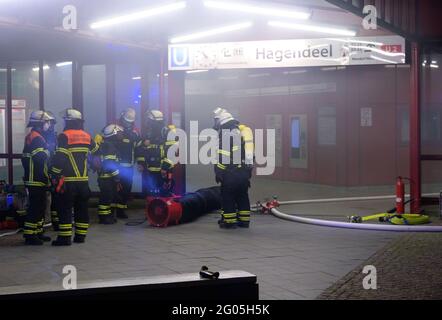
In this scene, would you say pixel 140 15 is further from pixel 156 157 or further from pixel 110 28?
pixel 156 157

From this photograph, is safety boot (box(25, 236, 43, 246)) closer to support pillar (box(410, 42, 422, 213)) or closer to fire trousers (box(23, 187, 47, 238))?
fire trousers (box(23, 187, 47, 238))

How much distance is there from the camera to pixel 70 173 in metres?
8.97

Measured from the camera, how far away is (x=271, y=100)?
1916 cm

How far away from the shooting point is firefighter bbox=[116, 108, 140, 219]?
11805 mm

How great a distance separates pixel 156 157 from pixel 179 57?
242 cm

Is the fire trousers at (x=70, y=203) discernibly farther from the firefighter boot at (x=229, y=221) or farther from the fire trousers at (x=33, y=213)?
the firefighter boot at (x=229, y=221)

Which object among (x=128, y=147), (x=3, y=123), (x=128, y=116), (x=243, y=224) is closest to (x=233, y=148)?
(x=243, y=224)

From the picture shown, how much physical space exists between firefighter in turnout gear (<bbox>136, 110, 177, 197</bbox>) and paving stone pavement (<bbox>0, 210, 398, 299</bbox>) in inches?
38.5

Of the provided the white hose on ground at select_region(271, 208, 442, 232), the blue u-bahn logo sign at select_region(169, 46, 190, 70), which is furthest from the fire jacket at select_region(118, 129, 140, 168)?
the white hose on ground at select_region(271, 208, 442, 232)

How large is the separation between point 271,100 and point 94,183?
269 inches

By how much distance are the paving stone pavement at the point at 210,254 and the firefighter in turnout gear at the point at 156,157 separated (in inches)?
38.5

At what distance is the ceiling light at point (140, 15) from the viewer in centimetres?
1058
